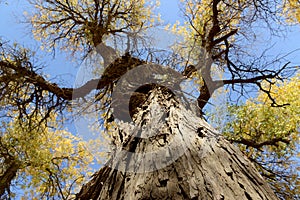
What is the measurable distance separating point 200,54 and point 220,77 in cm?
157

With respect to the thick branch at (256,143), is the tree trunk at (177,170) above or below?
below

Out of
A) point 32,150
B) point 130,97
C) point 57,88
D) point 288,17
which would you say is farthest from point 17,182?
point 288,17

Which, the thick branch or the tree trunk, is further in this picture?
the thick branch

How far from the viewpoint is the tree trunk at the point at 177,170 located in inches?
62.5

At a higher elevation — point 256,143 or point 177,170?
point 256,143

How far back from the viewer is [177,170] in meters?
1.81

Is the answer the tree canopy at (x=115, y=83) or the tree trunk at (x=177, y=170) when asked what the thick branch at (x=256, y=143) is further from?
the tree trunk at (x=177, y=170)

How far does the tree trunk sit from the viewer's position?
5.20 feet

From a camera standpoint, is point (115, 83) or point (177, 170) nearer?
point (177, 170)

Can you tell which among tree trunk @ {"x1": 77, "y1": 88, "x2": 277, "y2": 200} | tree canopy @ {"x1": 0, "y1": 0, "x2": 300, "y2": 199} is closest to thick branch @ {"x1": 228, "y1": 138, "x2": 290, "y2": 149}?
tree canopy @ {"x1": 0, "y1": 0, "x2": 300, "y2": 199}

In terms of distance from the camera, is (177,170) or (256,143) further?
(256,143)

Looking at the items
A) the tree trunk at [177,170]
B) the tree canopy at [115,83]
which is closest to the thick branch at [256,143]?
the tree canopy at [115,83]

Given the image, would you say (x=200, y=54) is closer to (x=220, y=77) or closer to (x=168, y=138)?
(x=220, y=77)

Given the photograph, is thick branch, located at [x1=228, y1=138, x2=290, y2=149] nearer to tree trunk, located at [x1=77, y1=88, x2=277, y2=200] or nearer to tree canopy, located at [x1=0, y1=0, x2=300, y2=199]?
tree canopy, located at [x1=0, y1=0, x2=300, y2=199]
